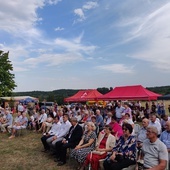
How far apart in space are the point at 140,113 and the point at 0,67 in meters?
25.1

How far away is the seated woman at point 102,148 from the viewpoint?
508 centimetres

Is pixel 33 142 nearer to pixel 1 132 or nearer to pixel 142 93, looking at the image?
pixel 1 132

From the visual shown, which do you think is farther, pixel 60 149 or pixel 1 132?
pixel 1 132

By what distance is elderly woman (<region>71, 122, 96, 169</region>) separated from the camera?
549 cm

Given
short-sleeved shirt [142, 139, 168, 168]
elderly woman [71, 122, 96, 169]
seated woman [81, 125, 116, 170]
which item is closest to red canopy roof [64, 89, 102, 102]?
elderly woman [71, 122, 96, 169]

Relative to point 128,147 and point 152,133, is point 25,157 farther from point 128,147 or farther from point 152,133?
point 152,133

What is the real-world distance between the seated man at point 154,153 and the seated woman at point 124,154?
550 millimetres

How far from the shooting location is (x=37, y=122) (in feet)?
40.7

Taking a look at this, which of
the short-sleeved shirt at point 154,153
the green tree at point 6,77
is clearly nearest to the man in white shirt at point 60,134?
the short-sleeved shirt at point 154,153

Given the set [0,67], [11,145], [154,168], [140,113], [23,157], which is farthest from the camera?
[0,67]

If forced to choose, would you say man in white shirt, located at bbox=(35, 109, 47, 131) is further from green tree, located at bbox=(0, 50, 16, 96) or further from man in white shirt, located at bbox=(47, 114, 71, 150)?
green tree, located at bbox=(0, 50, 16, 96)

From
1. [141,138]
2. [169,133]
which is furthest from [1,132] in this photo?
[169,133]

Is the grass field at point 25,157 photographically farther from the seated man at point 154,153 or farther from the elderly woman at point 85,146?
the seated man at point 154,153

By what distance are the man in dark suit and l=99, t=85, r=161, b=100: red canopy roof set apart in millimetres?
8902
